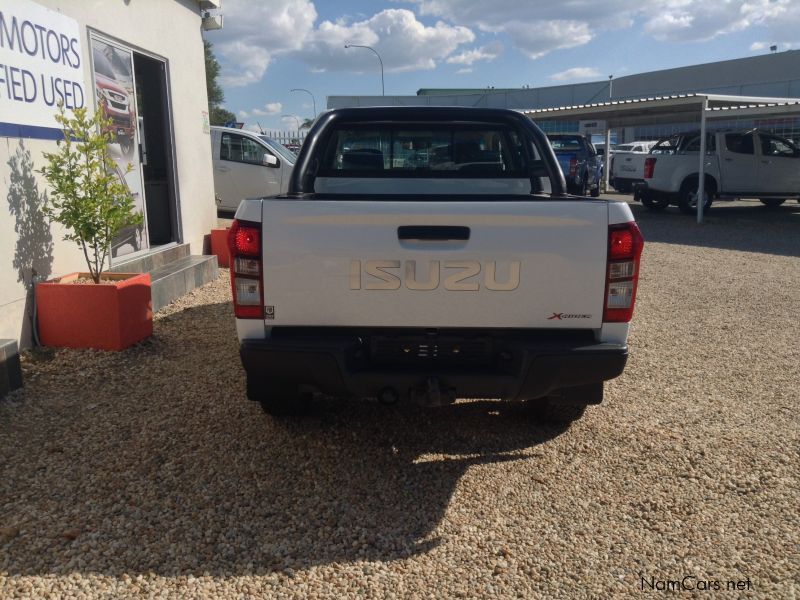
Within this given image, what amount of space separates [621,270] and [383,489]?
153cm

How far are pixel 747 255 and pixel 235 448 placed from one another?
10.2m

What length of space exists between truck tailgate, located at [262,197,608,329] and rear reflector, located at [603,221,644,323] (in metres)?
0.04

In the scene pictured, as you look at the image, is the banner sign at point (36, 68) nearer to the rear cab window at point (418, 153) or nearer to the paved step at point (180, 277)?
the paved step at point (180, 277)

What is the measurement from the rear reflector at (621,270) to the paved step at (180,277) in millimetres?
4761

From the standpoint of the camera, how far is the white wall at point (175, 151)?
5.05m

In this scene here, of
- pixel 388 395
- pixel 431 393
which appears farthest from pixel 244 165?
pixel 431 393

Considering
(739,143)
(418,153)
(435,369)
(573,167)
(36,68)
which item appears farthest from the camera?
(573,167)

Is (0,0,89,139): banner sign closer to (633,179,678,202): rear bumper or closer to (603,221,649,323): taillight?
(603,221,649,323): taillight

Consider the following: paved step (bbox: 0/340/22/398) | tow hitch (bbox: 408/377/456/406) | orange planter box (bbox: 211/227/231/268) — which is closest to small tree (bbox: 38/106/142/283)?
paved step (bbox: 0/340/22/398)

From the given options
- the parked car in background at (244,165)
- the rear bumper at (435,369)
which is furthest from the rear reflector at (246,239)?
the parked car in background at (244,165)

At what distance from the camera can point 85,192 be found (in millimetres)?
5387

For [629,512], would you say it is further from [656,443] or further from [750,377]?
[750,377]

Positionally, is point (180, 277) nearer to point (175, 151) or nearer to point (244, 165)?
point (175, 151)

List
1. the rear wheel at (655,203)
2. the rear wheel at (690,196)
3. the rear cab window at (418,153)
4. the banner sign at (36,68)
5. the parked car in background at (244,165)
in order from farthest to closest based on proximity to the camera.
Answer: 1. the rear wheel at (655,203)
2. the rear wheel at (690,196)
3. the parked car in background at (244,165)
4. the banner sign at (36,68)
5. the rear cab window at (418,153)
